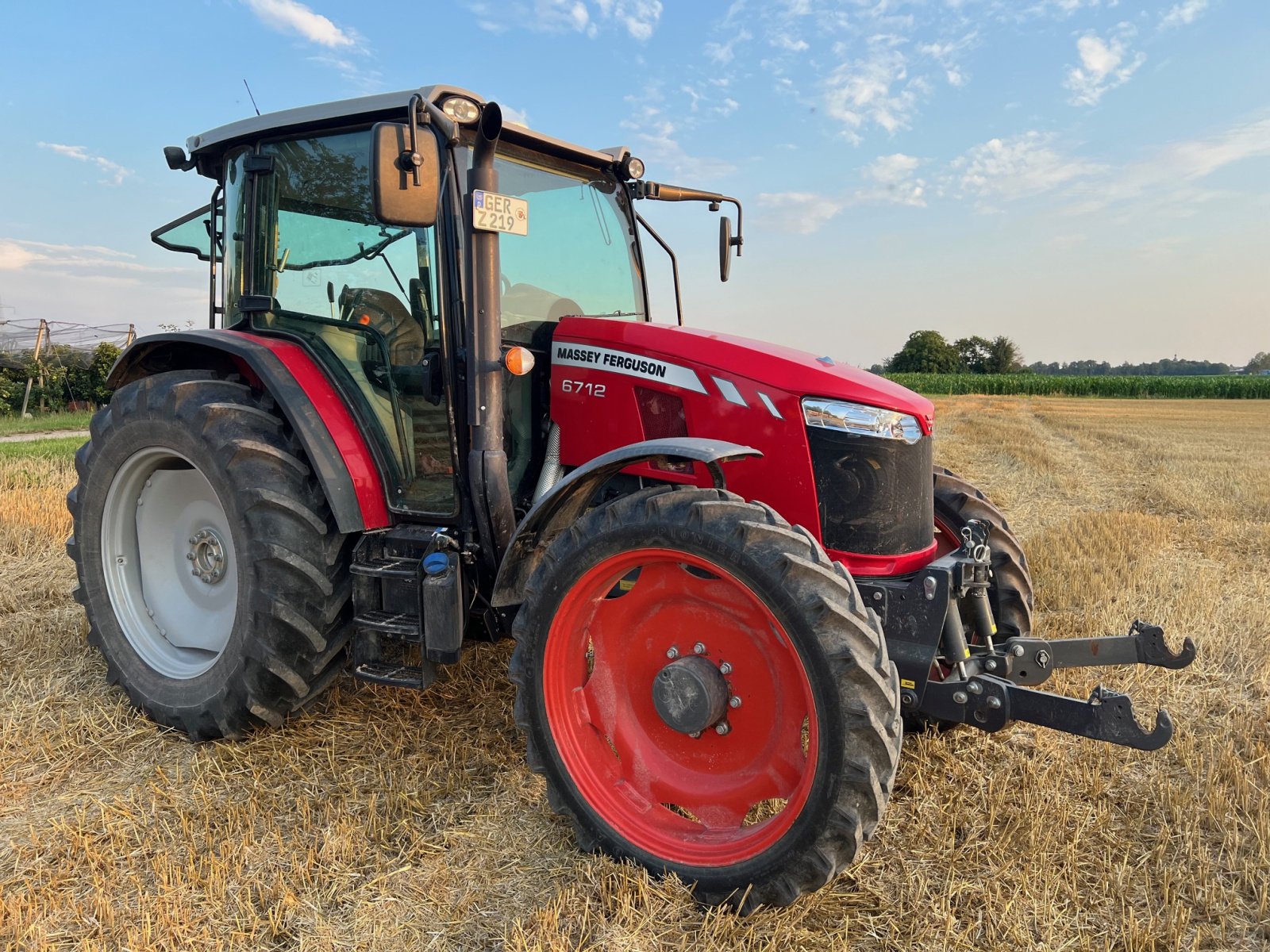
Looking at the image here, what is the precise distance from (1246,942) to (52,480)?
422 inches

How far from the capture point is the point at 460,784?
9.93 ft

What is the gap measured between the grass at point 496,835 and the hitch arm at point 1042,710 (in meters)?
0.41

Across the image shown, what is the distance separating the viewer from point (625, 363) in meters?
3.07

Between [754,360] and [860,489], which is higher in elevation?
[754,360]

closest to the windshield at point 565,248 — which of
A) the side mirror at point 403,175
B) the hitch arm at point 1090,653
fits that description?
the side mirror at point 403,175

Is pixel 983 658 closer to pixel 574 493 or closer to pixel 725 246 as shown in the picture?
pixel 574 493

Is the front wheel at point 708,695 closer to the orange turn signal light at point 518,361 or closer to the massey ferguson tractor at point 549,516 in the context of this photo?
the massey ferguson tractor at point 549,516

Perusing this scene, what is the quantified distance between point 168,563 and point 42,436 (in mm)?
18009

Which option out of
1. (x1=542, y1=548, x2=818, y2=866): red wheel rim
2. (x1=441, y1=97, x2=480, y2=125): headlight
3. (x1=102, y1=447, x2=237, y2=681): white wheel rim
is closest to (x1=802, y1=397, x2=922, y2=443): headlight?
(x1=542, y1=548, x2=818, y2=866): red wheel rim

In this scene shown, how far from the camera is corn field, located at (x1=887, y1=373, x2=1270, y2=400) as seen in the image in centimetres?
4188

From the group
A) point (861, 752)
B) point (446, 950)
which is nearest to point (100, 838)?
point (446, 950)

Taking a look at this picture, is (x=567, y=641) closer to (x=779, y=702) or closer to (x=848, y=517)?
(x=779, y=702)

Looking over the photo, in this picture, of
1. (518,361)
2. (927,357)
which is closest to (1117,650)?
(518,361)

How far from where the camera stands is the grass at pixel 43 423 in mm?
19344
